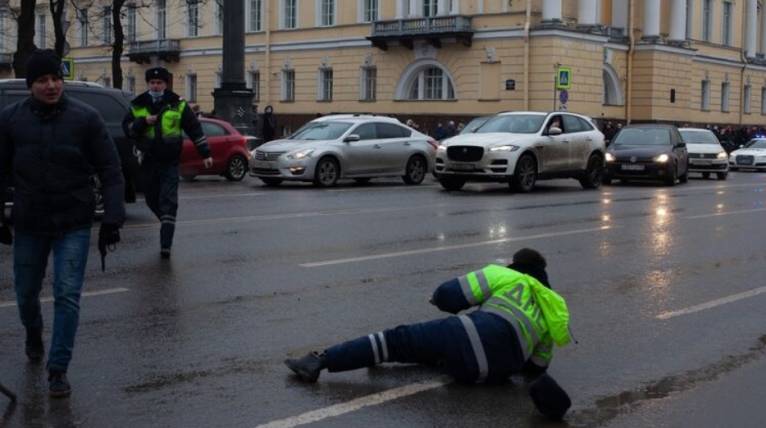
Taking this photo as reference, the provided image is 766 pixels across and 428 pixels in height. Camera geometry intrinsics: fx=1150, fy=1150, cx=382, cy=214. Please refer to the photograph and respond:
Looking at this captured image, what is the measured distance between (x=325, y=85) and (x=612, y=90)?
1390 centimetres

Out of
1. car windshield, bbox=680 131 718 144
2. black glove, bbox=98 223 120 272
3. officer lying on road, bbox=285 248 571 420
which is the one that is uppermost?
car windshield, bbox=680 131 718 144

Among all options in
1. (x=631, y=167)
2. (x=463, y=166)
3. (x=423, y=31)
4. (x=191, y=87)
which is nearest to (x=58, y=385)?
(x=463, y=166)

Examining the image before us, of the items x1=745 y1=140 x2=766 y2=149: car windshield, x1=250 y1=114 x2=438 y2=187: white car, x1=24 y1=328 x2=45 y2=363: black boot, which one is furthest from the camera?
x1=745 y1=140 x2=766 y2=149: car windshield

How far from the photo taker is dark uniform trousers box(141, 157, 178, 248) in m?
A: 11.3

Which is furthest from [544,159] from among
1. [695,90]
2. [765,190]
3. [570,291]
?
[695,90]

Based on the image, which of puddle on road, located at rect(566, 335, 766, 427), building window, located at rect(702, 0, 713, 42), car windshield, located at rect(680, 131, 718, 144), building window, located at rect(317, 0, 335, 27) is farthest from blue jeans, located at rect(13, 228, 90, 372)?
building window, located at rect(702, 0, 713, 42)

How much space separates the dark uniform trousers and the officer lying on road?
5141 millimetres

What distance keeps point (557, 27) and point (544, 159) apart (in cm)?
2529

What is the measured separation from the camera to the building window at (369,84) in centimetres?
5409

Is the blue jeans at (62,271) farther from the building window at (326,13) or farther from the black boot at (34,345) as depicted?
the building window at (326,13)

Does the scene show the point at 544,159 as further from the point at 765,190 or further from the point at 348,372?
the point at 348,372

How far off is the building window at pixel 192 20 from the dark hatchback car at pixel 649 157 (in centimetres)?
3575

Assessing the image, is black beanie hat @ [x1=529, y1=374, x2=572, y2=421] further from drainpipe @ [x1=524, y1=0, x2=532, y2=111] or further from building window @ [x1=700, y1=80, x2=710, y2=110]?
building window @ [x1=700, y1=80, x2=710, y2=110]

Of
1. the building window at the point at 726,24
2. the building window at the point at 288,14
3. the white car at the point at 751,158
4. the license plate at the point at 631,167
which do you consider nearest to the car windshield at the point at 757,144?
the white car at the point at 751,158
